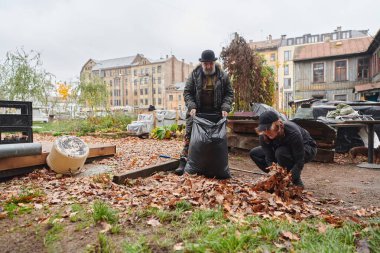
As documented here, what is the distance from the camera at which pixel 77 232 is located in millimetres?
2516

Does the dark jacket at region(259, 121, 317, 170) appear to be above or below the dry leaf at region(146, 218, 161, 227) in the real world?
above

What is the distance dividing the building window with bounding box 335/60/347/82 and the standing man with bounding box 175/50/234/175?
25247 mm

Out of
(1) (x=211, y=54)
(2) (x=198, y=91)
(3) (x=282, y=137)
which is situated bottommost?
(3) (x=282, y=137)

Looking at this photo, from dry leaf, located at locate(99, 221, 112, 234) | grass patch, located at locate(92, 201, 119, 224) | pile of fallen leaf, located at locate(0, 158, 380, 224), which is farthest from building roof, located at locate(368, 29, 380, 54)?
dry leaf, located at locate(99, 221, 112, 234)

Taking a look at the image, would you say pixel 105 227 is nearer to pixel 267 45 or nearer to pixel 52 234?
pixel 52 234

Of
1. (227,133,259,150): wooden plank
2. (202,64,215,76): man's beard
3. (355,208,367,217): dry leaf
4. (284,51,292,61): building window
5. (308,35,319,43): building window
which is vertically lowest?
(355,208,367,217): dry leaf

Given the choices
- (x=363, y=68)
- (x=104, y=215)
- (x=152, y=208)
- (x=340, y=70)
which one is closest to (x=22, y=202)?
(x=104, y=215)

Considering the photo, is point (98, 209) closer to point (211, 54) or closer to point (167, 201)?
point (167, 201)

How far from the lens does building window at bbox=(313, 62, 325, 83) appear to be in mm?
27003

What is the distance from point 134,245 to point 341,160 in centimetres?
650

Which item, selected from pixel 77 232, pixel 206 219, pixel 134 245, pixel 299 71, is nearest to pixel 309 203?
pixel 206 219

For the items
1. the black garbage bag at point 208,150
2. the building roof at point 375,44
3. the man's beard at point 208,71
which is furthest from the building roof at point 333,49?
the black garbage bag at point 208,150

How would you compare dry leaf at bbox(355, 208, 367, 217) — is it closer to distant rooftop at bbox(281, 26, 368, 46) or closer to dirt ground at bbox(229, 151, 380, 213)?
dirt ground at bbox(229, 151, 380, 213)

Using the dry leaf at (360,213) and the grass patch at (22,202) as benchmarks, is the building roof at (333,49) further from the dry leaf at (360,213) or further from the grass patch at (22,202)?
the grass patch at (22,202)
